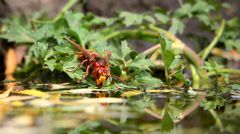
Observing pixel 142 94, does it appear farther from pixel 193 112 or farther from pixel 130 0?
pixel 130 0

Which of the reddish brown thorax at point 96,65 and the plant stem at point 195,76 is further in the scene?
the plant stem at point 195,76

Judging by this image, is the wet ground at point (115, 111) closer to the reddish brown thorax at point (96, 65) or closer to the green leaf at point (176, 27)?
the reddish brown thorax at point (96, 65)

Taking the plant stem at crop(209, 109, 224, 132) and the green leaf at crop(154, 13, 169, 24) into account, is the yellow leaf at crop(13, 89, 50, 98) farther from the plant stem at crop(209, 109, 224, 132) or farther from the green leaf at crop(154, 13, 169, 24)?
the green leaf at crop(154, 13, 169, 24)

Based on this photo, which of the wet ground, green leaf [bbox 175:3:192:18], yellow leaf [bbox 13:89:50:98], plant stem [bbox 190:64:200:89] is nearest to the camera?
the wet ground

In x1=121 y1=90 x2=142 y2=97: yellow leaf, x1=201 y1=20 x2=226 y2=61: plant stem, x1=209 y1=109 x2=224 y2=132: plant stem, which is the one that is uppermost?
x1=201 y1=20 x2=226 y2=61: plant stem

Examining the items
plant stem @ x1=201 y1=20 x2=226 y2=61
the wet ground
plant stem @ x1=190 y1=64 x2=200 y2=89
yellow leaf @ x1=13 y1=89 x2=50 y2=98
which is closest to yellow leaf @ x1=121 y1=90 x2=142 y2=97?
the wet ground

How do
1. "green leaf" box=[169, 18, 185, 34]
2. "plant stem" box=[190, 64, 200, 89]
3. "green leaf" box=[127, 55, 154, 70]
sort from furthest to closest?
"green leaf" box=[169, 18, 185, 34]
"plant stem" box=[190, 64, 200, 89]
"green leaf" box=[127, 55, 154, 70]

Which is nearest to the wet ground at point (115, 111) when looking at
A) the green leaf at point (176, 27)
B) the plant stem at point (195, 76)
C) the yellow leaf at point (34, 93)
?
the yellow leaf at point (34, 93)

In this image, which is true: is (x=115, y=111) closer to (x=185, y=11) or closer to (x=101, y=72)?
(x=101, y=72)
